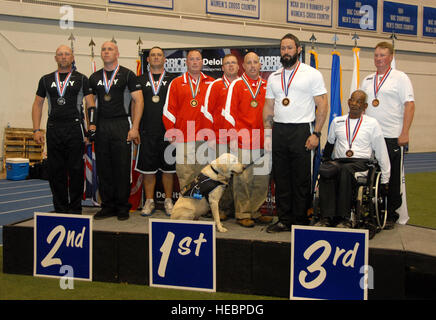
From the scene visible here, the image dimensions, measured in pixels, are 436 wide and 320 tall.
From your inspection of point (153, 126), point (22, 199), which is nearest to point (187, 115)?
point (153, 126)

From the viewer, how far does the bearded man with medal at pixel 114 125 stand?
14.0 ft

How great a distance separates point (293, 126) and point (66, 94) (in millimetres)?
2374

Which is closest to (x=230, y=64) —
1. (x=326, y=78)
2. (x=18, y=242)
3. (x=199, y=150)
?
(x=199, y=150)

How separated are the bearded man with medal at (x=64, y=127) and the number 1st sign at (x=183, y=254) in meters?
1.36

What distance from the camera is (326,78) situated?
15.1m

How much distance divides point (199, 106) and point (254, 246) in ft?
5.52

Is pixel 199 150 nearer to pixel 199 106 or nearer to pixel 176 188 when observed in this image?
pixel 199 106

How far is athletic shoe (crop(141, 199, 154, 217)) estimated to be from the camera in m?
4.54

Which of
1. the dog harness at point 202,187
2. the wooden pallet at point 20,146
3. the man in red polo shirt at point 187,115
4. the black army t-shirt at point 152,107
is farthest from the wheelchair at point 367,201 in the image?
the wooden pallet at point 20,146

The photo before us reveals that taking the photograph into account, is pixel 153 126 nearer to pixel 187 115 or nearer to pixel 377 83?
pixel 187 115

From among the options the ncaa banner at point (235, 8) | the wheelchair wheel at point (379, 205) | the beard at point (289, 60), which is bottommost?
the wheelchair wheel at point (379, 205)

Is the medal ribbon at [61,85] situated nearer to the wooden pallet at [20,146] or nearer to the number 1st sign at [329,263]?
the number 1st sign at [329,263]

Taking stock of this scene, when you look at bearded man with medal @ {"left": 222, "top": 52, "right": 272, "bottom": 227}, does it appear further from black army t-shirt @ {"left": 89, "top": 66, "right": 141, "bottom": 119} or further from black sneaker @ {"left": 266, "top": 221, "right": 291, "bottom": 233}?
black army t-shirt @ {"left": 89, "top": 66, "right": 141, "bottom": 119}

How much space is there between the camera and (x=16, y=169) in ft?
32.3
